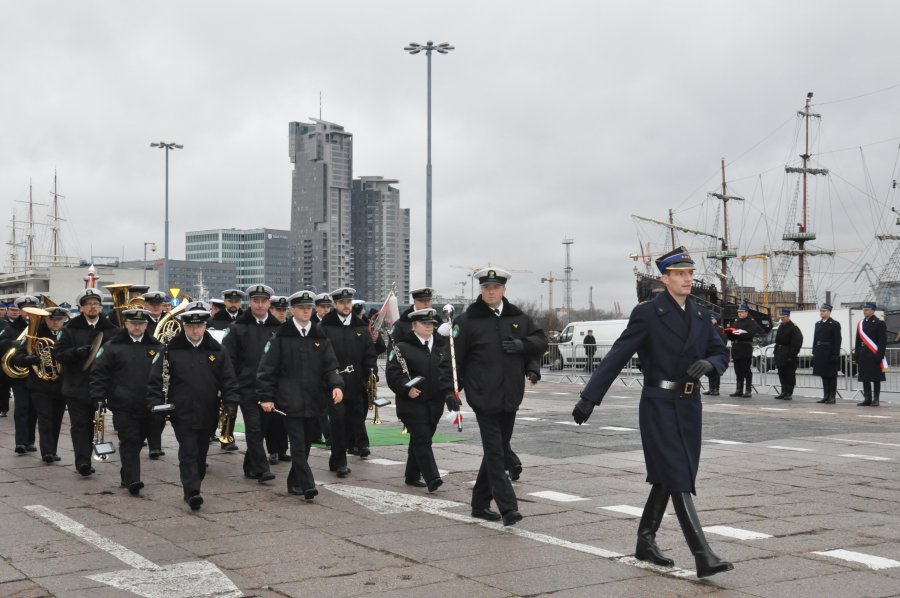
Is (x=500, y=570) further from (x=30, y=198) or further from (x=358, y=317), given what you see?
(x=30, y=198)

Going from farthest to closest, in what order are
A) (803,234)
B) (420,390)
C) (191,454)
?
(803,234) → (420,390) → (191,454)

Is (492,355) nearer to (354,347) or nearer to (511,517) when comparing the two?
(511,517)

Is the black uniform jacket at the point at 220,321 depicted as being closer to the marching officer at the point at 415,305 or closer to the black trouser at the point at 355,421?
the black trouser at the point at 355,421

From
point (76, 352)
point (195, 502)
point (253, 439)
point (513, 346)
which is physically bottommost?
point (195, 502)

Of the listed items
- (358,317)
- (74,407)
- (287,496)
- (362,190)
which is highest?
(362,190)

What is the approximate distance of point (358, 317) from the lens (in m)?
12.1

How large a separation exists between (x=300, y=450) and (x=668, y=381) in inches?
163

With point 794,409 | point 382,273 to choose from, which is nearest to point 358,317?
point 794,409

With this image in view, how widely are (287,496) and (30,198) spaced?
154 meters

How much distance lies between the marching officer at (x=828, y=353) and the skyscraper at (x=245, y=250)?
98.7 meters

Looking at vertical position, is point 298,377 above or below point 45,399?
above

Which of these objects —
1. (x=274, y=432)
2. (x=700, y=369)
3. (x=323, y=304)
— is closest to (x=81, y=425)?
(x=274, y=432)

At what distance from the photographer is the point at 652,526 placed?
6465mm

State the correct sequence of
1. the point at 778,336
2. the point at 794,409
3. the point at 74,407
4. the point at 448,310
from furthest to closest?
the point at 778,336 → the point at 794,409 → the point at 74,407 → the point at 448,310
